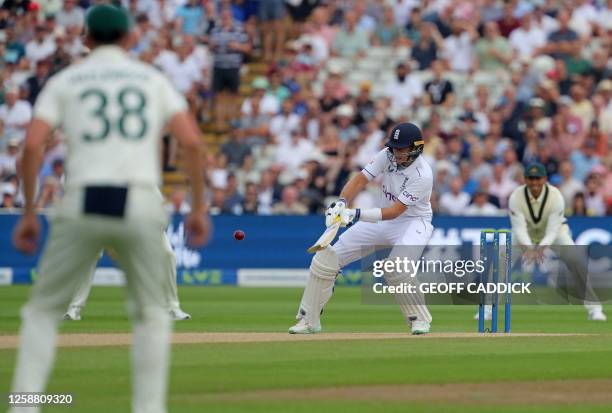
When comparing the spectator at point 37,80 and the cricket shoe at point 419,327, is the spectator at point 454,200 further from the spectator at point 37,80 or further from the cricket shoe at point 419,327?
the cricket shoe at point 419,327

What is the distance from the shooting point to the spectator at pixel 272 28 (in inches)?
1075

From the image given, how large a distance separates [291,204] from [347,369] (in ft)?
43.3

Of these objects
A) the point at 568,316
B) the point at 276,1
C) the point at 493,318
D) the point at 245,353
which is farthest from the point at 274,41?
the point at 245,353

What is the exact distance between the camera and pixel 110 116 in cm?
746

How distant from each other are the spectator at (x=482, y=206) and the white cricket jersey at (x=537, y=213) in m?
6.13

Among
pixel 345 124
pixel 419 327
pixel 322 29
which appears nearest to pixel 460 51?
pixel 322 29

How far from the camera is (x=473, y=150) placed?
80.3ft

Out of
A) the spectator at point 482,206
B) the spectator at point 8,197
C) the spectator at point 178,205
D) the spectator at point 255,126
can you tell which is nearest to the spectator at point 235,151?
the spectator at point 255,126

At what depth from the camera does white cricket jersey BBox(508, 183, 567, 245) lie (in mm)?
Result: 17109

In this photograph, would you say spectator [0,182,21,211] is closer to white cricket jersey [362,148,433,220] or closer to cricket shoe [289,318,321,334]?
cricket shoe [289,318,321,334]

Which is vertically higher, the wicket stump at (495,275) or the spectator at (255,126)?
the spectator at (255,126)

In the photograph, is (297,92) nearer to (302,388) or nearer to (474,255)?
(474,255)

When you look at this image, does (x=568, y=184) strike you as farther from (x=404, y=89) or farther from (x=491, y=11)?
(x=491, y=11)

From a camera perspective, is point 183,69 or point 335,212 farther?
point 183,69
